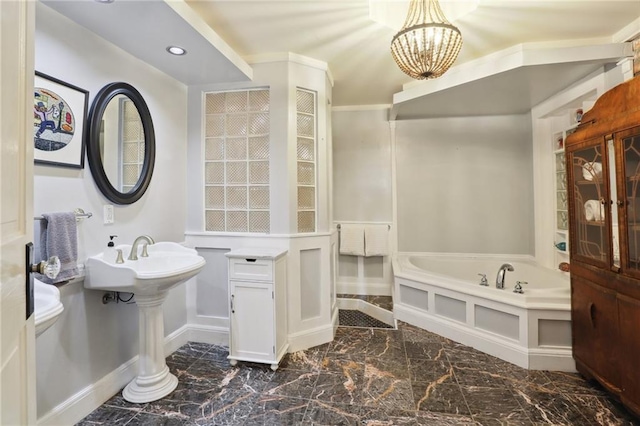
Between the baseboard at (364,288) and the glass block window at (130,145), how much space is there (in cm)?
256

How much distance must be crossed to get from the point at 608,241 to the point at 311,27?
2330 millimetres

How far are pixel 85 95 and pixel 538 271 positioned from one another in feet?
13.3

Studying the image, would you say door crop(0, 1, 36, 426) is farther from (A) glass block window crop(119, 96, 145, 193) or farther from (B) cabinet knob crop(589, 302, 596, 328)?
(B) cabinet knob crop(589, 302, 596, 328)

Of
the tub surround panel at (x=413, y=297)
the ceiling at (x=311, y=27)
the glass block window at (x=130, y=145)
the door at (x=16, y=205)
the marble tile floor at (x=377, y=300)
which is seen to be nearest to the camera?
the door at (x=16, y=205)

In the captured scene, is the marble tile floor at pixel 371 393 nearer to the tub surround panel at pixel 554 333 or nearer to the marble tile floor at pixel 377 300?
the tub surround panel at pixel 554 333

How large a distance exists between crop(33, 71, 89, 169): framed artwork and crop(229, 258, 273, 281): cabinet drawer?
1129 millimetres

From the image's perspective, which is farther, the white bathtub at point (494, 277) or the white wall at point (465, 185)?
the white wall at point (465, 185)

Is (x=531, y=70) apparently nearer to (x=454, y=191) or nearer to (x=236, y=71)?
(x=454, y=191)

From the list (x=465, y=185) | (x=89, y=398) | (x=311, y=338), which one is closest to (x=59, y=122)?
(x=89, y=398)

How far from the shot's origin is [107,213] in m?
1.98

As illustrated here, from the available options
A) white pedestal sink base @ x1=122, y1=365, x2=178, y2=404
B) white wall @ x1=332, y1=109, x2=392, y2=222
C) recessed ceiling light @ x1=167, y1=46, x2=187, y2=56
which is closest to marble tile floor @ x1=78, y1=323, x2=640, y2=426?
white pedestal sink base @ x1=122, y1=365, x2=178, y2=404

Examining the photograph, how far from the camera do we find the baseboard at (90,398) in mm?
1647

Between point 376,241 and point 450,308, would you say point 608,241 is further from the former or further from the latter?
point 376,241

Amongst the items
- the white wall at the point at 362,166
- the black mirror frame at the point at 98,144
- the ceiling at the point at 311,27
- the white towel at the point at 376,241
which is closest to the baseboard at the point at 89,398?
the black mirror frame at the point at 98,144
